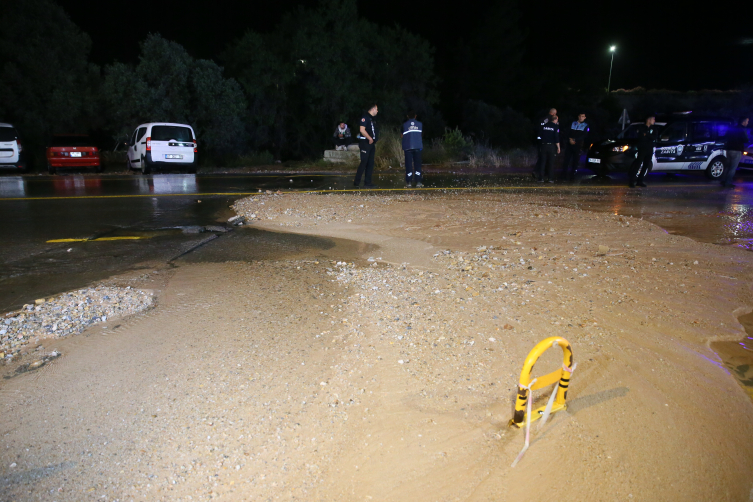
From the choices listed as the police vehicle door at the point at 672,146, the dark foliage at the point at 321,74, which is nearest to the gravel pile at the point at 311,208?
the police vehicle door at the point at 672,146

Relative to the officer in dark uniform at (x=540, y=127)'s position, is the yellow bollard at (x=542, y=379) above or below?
below

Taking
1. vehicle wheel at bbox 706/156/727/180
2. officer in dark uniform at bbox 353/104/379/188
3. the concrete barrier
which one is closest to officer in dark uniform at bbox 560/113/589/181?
vehicle wheel at bbox 706/156/727/180

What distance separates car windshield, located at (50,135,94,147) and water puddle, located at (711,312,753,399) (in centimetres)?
2117

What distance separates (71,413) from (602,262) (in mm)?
5502

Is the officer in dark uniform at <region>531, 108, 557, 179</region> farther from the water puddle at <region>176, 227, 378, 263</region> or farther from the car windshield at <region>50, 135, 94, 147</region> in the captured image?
the car windshield at <region>50, 135, 94, 147</region>

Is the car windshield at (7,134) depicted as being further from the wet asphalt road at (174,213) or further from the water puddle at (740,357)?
the water puddle at (740,357)

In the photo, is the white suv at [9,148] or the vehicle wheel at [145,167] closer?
the vehicle wheel at [145,167]

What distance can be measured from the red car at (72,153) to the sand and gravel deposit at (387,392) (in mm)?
16439

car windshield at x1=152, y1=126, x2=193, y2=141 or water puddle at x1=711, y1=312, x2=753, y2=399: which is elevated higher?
car windshield at x1=152, y1=126, x2=193, y2=141

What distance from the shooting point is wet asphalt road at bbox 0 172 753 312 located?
661 cm

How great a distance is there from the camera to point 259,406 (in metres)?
3.38

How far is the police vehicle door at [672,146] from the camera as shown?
52.6 feet

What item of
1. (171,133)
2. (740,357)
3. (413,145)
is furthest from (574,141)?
(171,133)

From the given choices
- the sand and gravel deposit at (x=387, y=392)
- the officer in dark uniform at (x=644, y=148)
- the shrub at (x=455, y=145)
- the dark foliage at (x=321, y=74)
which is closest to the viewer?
the sand and gravel deposit at (x=387, y=392)
